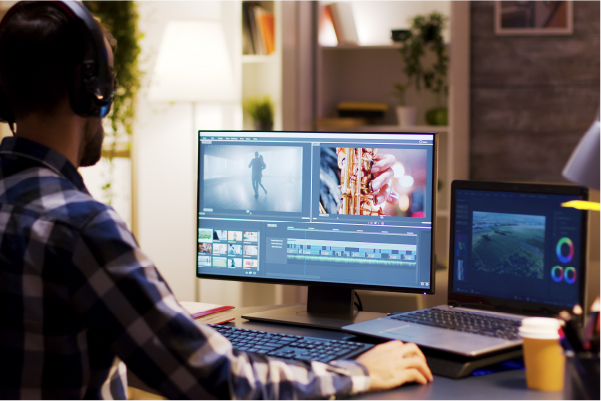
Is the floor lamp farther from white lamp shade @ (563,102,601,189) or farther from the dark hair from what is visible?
white lamp shade @ (563,102,601,189)

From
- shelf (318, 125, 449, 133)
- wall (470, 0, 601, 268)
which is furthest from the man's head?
wall (470, 0, 601, 268)

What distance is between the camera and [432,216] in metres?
1.43

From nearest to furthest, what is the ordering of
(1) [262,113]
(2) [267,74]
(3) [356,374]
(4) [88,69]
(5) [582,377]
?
(5) [582,377]
(4) [88,69]
(3) [356,374]
(1) [262,113]
(2) [267,74]

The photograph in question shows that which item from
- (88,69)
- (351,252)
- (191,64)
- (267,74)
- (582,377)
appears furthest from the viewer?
(267,74)

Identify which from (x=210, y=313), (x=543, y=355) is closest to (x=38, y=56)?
(x=210, y=313)

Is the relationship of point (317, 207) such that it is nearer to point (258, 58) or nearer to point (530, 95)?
point (258, 58)

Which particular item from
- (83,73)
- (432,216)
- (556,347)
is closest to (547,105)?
(432,216)

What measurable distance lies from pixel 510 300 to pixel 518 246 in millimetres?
115

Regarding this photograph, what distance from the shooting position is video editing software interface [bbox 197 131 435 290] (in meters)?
1.44

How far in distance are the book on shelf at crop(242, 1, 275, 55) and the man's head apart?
2.59m

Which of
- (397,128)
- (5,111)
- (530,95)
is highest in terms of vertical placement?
(530,95)

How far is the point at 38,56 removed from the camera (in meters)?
0.90

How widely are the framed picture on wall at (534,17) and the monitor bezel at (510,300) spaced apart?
7.86 feet

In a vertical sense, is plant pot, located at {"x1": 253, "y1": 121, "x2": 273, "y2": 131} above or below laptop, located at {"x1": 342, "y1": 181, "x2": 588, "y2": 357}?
above
